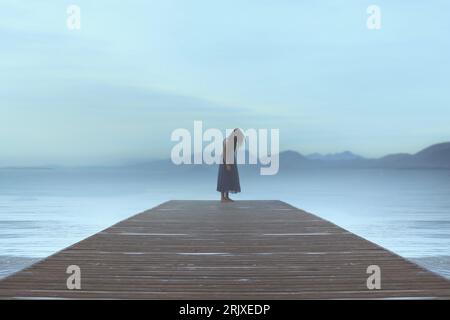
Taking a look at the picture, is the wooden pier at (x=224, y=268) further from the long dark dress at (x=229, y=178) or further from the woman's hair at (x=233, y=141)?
the long dark dress at (x=229, y=178)

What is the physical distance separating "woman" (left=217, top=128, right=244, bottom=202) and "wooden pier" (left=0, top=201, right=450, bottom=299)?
4.13 metres

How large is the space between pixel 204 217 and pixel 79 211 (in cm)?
2262

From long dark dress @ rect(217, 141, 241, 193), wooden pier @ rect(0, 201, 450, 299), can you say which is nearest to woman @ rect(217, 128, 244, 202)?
long dark dress @ rect(217, 141, 241, 193)

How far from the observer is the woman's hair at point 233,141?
1227cm

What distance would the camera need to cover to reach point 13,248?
1565 centimetres

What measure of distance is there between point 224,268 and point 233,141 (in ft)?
23.6

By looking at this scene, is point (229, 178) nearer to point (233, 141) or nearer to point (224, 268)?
point (233, 141)

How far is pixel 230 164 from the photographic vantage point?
12.7 meters

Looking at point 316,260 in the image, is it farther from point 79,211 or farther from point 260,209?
point 79,211

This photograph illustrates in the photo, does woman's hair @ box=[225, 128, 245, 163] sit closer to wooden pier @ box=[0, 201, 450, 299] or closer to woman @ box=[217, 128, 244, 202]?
woman @ box=[217, 128, 244, 202]

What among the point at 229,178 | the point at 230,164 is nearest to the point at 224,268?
the point at 230,164

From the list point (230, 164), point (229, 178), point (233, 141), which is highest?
point (233, 141)

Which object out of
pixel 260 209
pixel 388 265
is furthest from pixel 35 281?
pixel 260 209

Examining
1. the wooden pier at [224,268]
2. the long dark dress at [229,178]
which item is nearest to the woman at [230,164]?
the long dark dress at [229,178]
